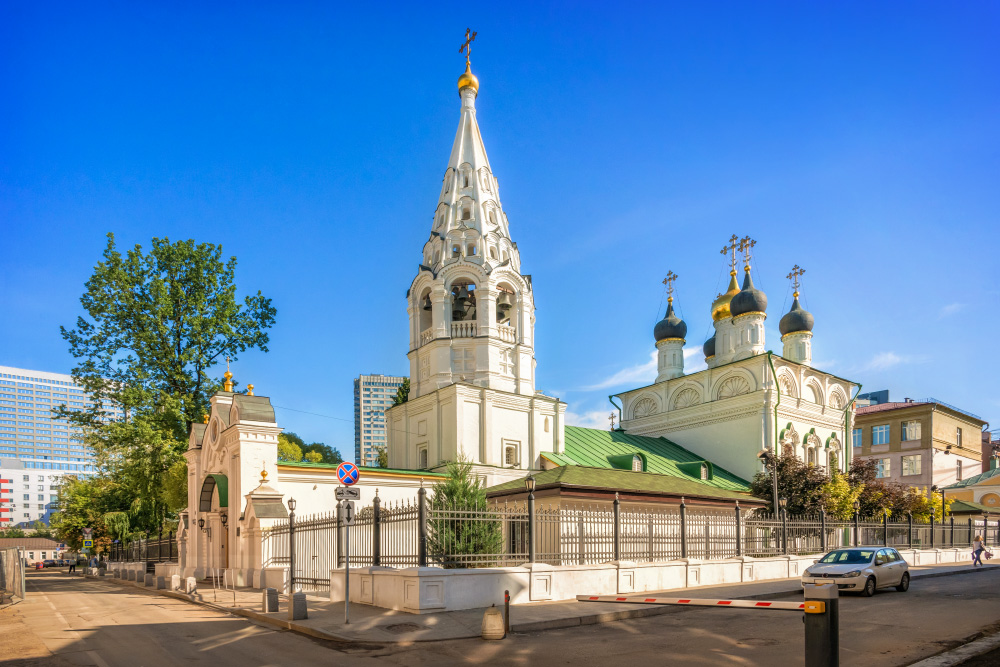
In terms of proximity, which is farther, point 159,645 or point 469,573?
point 469,573

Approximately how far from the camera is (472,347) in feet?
107

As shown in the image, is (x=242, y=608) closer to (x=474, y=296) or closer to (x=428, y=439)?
(x=428, y=439)

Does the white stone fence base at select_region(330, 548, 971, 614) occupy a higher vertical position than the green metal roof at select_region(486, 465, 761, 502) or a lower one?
lower

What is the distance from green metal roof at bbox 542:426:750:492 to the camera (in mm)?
33875

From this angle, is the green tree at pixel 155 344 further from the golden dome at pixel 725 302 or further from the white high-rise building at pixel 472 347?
the golden dome at pixel 725 302

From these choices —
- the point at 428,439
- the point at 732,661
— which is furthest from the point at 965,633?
the point at 428,439

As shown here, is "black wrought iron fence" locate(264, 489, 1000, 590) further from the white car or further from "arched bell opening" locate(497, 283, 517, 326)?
"arched bell opening" locate(497, 283, 517, 326)

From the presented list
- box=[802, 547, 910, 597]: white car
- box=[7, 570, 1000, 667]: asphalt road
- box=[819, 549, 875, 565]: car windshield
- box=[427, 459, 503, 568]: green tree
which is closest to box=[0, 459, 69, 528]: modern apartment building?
box=[427, 459, 503, 568]: green tree

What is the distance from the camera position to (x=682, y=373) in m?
44.4

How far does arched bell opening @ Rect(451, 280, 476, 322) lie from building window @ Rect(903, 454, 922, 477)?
1713 inches

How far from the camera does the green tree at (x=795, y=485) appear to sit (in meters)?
32.0

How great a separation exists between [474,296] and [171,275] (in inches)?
498

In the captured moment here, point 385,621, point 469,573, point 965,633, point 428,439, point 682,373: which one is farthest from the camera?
point 682,373

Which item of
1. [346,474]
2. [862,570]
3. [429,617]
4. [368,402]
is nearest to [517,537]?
[429,617]
